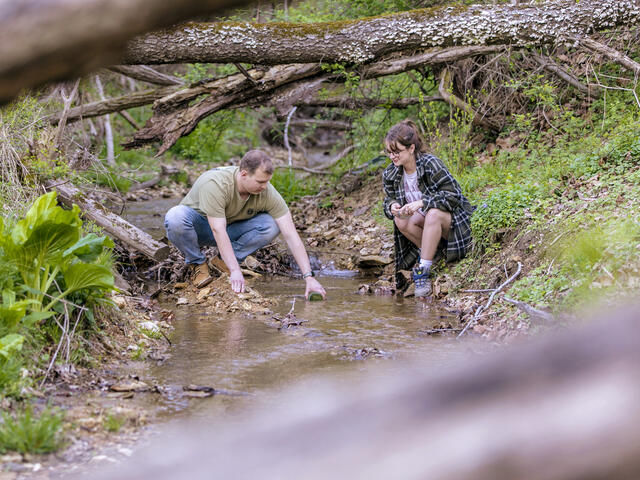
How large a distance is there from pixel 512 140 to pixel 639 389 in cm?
806

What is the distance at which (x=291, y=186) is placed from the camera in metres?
10.6

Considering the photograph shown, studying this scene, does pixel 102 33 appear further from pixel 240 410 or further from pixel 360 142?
pixel 360 142

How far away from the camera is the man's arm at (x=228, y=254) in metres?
5.70

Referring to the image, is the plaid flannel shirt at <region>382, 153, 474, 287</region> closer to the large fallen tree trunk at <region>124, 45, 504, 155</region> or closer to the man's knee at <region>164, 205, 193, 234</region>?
the man's knee at <region>164, 205, 193, 234</region>

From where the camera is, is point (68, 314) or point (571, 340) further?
point (68, 314)

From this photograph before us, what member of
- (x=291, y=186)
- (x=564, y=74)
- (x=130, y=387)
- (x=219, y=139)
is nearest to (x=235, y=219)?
(x=130, y=387)

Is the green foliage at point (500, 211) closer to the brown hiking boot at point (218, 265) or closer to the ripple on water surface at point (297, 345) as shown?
the ripple on water surface at point (297, 345)

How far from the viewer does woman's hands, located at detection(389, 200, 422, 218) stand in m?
5.93

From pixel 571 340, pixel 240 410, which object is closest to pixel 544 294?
pixel 240 410

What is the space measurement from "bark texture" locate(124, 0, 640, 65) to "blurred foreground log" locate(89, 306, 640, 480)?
6394mm

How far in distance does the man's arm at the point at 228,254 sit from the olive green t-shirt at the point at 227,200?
0.27 feet

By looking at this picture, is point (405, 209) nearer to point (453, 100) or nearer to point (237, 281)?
point (237, 281)

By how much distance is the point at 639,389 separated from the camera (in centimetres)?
80

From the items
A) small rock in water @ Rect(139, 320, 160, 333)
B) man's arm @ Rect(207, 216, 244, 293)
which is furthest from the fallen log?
small rock in water @ Rect(139, 320, 160, 333)
